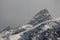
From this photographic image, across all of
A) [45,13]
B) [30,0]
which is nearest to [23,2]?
[30,0]

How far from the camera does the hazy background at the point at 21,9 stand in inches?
67.4

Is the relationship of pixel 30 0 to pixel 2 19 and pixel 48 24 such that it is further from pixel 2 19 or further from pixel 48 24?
pixel 48 24

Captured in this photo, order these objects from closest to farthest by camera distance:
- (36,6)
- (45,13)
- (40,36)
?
(40,36)
(45,13)
(36,6)

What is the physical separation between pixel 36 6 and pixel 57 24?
86 cm

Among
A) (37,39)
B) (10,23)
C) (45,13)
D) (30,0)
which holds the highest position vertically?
(30,0)

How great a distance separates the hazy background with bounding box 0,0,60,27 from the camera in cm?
171

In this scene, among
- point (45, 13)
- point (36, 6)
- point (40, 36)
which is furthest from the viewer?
point (36, 6)

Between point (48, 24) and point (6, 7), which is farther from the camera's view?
point (6, 7)

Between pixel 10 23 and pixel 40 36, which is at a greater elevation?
pixel 10 23

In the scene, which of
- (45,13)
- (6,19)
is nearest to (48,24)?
(45,13)

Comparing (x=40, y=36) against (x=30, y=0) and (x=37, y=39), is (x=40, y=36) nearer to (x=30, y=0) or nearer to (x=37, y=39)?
(x=37, y=39)

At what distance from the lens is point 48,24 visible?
2.99 ft

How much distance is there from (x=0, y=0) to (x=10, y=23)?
290 millimetres

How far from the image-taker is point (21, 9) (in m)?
1.76
